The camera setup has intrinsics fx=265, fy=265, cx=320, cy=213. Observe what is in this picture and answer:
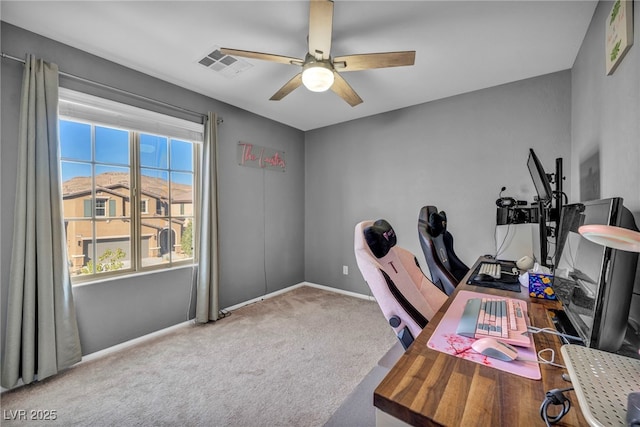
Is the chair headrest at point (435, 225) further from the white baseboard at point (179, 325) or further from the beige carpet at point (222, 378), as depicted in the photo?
the white baseboard at point (179, 325)

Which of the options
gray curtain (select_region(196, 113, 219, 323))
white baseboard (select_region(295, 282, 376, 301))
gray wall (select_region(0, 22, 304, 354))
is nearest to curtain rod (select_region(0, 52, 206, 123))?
gray wall (select_region(0, 22, 304, 354))

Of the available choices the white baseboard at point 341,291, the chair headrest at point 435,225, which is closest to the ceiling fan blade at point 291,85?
the chair headrest at point 435,225

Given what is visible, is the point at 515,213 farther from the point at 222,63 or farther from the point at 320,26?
the point at 222,63

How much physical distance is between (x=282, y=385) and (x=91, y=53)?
2.94m

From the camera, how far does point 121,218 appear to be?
2.38 meters

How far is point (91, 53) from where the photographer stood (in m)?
2.12

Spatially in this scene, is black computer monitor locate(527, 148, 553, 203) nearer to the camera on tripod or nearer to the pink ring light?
the camera on tripod

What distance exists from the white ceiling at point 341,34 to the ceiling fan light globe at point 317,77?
313 mm

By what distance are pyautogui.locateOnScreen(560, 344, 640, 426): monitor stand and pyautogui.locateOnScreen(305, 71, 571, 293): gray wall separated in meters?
2.35

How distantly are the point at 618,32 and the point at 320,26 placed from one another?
1.44m

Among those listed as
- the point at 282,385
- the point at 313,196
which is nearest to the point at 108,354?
the point at 282,385

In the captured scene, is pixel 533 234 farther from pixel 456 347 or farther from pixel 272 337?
pixel 272 337

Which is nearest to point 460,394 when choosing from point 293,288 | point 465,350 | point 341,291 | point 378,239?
point 465,350

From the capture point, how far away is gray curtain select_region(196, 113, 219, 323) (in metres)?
2.76
